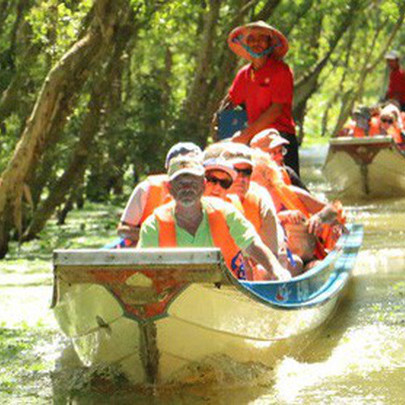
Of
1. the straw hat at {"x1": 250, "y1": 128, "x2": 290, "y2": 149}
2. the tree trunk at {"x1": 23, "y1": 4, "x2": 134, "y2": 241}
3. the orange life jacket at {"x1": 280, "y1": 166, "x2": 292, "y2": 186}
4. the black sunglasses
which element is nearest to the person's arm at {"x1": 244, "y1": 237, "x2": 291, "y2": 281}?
the black sunglasses

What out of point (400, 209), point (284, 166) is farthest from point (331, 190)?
point (284, 166)

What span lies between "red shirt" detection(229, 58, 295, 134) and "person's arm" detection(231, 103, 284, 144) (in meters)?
0.04

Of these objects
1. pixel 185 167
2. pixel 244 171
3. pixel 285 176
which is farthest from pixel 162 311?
pixel 285 176

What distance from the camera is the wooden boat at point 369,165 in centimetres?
2036

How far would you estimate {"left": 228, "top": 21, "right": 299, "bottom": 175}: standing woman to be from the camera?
1251 centimetres

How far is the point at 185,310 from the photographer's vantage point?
25.1 feet

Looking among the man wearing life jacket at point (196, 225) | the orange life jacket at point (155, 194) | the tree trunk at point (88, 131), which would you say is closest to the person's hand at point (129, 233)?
the orange life jacket at point (155, 194)

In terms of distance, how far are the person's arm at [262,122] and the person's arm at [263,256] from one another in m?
3.89

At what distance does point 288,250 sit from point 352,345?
40.4 inches

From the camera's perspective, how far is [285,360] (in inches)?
349

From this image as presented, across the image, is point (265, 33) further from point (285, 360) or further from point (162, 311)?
point (162, 311)

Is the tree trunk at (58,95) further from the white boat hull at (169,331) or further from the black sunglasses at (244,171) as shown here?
the white boat hull at (169,331)

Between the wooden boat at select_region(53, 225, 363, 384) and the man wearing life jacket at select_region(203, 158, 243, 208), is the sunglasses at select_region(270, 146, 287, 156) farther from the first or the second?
the wooden boat at select_region(53, 225, 363, 384)

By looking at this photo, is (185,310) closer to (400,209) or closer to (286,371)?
(286,371)
